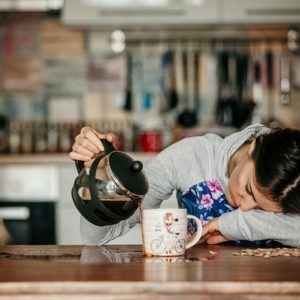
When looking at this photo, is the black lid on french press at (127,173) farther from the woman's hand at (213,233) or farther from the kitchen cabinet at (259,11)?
the kitchen cabinet at (259,11)

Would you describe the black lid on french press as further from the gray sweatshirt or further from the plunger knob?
the gray sweatshirt

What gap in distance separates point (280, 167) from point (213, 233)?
29 centimetres

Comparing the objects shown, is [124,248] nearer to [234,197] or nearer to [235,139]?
[234,197]

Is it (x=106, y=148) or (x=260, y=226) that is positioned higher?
(x=106, y=148)

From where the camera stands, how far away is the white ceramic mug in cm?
149

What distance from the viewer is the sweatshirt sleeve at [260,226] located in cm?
177

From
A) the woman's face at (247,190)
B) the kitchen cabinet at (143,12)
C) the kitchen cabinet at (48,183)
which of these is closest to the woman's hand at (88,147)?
the woman's face at (247,190)

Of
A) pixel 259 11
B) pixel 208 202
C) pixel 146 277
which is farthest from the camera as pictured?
pixel 259 11

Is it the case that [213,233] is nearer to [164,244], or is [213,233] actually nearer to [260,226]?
[260,226]

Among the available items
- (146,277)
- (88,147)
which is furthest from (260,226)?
(146,277)

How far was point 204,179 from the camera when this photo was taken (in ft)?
6.54

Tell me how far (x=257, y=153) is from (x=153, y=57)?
9.30ft

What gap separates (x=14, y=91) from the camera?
4.52 metres

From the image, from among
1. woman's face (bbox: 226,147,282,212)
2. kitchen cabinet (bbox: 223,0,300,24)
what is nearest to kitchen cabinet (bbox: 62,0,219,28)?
kitchen cabinet (bbox: 223,0,300,24)
